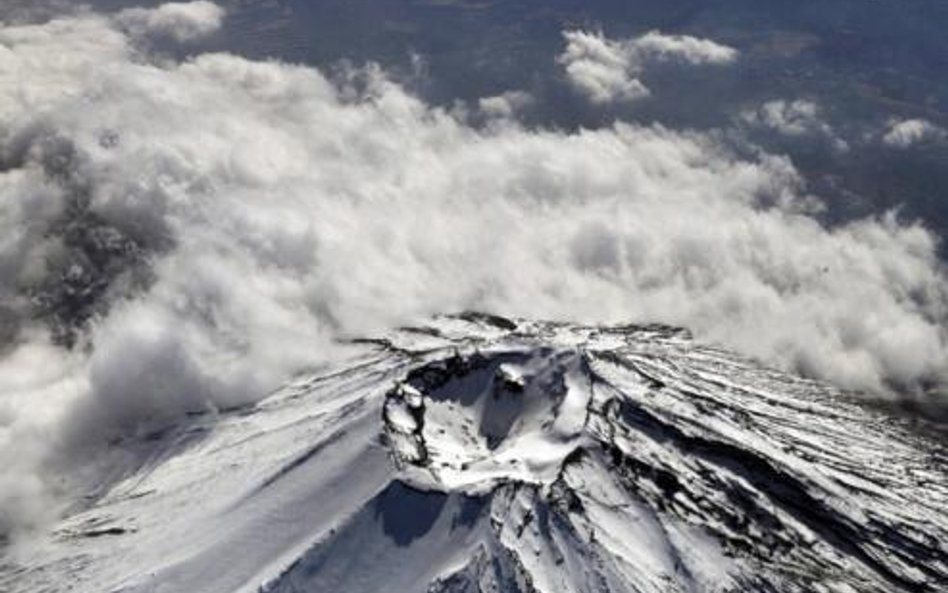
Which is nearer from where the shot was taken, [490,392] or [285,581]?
[285,581]

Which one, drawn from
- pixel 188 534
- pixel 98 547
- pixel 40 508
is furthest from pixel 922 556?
pixel 40 508

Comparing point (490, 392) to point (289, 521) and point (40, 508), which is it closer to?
point (289, 521)

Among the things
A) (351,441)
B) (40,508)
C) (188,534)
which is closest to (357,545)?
(351,441)

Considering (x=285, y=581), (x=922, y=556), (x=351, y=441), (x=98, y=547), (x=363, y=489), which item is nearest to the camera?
(x=285, y=581)

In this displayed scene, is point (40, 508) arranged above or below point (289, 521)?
below

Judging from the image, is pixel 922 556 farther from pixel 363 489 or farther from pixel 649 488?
pixel 363 489

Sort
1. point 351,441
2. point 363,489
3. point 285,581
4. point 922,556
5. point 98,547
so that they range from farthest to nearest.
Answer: point 922,556 → point 98,547 → point 351,441 → point 363,489 → point 285,581

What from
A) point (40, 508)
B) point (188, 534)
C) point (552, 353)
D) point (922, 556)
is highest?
point (552, 353)
